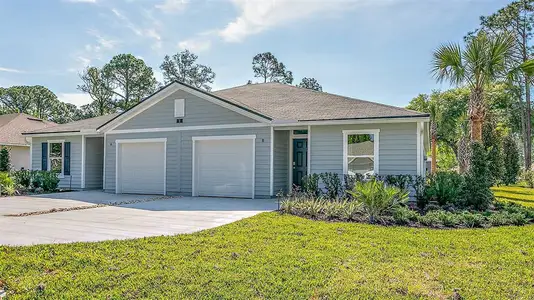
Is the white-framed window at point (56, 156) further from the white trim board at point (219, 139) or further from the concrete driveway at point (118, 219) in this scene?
the white trim board at point (219, 139)

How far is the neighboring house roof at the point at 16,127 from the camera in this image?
2317 cm

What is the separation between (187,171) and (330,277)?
9.72 metres

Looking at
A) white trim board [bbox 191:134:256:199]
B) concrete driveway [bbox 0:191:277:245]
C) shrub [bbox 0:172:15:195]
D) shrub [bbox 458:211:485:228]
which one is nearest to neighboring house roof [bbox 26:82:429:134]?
white trim board [bbox 191:134:256:199]

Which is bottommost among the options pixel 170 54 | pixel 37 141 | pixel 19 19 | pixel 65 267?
pixel 65 267

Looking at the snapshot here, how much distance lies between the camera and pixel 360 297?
366 centimetres

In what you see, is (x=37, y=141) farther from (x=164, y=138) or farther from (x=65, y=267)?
(x=65, y=267)

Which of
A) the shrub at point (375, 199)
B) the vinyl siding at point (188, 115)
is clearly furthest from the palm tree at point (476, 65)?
the vinyl siding at point (188, 115)

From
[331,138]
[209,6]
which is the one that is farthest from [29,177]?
[331,138]

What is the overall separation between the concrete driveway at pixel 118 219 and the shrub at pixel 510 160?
57.2ft

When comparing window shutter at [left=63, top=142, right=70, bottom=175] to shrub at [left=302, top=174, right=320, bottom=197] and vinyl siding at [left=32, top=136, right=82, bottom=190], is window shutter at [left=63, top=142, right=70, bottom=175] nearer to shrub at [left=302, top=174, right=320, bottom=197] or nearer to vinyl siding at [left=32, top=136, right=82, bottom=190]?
vinyl siding at [left=32, top=136, right=82, bottom=190]

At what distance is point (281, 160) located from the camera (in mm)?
12695

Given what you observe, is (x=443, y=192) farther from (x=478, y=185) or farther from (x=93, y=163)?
(x=93, y=163)

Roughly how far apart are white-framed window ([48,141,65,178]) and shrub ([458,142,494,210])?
1601 centimetres

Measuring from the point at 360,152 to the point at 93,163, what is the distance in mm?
11801
